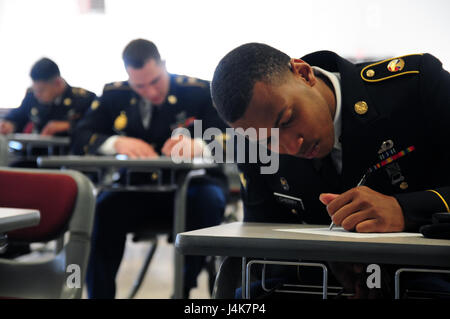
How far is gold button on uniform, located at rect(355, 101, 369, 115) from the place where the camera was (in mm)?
1148

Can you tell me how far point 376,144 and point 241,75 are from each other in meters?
0.30

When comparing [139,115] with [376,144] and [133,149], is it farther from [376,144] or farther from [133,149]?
[376,144]

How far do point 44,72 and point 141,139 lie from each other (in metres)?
1.62

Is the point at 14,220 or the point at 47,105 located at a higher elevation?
the point at 47,105

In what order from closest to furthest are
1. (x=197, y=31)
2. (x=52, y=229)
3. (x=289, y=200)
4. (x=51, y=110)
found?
(x=289, y=200) → (x=52, y=229) → (x=51, y=110) → (x=197, y=31)

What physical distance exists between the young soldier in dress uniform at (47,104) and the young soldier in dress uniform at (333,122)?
9.95 feet

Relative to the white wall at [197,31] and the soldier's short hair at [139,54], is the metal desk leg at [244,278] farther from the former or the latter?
the white wall at [197,31]

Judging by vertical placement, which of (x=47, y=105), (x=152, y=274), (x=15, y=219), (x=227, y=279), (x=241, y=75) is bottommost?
(x=152, y=274)

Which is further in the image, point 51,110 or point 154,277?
point 51,110

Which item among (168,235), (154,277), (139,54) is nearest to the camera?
(168,235)

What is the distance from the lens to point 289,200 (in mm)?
1199

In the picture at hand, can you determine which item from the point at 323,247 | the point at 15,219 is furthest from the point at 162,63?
the point at 323,247

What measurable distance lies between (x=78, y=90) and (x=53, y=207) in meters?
3.08

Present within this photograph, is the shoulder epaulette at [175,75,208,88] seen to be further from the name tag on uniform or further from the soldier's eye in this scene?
the soldier's eye
